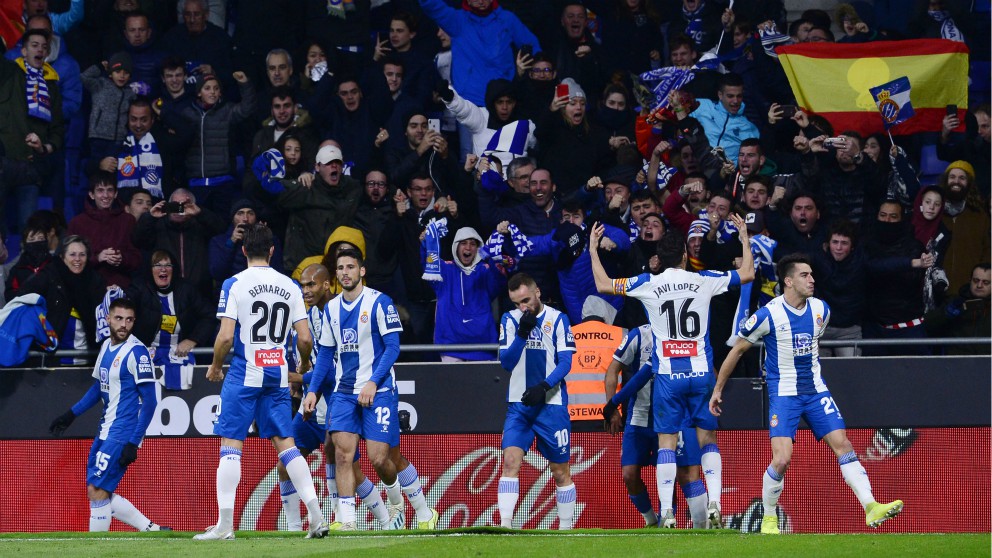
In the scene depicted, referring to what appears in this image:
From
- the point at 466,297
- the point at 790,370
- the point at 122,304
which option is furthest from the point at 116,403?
the point at 790,370

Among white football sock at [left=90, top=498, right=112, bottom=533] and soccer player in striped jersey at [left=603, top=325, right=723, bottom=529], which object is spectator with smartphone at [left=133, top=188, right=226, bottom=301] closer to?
white football sock at [left=90, top=498, right=112, bottom=533]

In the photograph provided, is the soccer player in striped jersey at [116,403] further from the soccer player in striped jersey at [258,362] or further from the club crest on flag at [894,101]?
the club crest on flag at [894,101]

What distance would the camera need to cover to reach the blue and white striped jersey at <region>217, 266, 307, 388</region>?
34.7 feet

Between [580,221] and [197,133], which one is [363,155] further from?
[580,221]

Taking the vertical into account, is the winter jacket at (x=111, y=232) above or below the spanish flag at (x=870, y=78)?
below

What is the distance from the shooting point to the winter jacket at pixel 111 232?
14508 mm

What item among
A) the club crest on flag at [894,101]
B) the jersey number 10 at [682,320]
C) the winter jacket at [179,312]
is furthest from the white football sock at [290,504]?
the club crest on flag at [894,101]

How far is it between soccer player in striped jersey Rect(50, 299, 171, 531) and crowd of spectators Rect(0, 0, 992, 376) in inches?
A: 35.2

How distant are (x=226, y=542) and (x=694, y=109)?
7.25m

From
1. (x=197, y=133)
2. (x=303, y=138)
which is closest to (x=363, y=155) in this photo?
(x=303, y=138)

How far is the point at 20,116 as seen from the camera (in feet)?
50.5

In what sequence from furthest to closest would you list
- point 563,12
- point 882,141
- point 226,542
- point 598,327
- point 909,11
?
point 909,11 → point 563,12 → point 882,141 → point 598,327 → point 226,542

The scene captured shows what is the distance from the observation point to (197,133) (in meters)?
15.5

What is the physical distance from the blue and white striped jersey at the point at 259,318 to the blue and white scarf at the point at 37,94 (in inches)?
226
